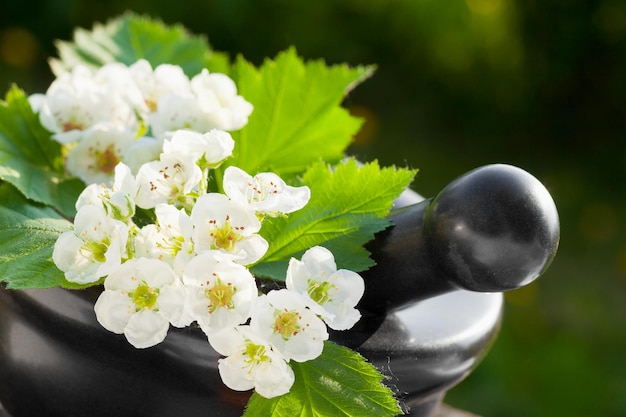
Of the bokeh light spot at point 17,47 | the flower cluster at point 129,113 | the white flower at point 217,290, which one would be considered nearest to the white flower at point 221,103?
the flower cluster at point 129,113

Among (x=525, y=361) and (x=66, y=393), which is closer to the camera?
(x=66, y=393)

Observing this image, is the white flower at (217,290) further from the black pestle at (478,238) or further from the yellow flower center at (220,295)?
the black pestle at (478,238)

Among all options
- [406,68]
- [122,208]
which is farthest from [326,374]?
[406,68]

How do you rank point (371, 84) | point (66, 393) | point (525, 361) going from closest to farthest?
1. point (66, 393)
2. point (525, 361)
3. point (371, 84)

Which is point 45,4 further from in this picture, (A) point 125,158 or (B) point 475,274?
(B) point 475,274

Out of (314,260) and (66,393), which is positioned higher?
(314,260)

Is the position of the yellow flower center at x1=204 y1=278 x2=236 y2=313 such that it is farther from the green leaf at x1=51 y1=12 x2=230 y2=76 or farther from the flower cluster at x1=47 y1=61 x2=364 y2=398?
the green leaf at x1=51 y1=12 x2=230 y2=76

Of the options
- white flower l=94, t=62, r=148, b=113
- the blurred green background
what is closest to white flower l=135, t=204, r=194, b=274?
white flower l=94, t=62, r=148, b=113
